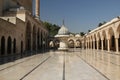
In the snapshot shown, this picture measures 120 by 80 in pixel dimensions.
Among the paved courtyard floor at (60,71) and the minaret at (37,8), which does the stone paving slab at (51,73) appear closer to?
the paved courtyard floor at (60,71)

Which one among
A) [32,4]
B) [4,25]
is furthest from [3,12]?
[32,4]

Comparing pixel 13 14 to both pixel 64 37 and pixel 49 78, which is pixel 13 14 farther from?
pixel 49 78

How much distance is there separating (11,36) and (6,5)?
9.12 m

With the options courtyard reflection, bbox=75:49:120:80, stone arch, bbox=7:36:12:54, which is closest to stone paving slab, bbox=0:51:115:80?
courtyard reflection, bbox=75:49:120:80

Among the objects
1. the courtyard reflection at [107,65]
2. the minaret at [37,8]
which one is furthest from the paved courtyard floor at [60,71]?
the minaret at [37,8]

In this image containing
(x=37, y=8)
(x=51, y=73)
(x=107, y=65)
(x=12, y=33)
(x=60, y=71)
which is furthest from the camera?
(x=37, y=8)

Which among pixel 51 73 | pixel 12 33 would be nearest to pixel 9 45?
pixel 12 33

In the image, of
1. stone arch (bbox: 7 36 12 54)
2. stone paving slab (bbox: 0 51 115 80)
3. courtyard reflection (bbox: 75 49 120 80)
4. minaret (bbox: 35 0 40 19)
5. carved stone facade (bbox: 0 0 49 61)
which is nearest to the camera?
stone paving slab (bbox: 0 51 115 80)

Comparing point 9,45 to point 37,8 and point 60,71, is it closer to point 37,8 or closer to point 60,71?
point 60,71

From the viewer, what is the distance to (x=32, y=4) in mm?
40000

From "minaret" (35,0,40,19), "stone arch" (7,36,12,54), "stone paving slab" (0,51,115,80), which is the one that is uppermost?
"minaret" (35,0,40,19)

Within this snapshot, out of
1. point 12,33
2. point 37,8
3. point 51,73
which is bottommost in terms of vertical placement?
point 51,73

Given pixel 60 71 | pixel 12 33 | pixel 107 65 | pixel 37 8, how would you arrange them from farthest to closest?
pixel 37 8, pixel 12 33, pixel 107 65, pixel 60 71

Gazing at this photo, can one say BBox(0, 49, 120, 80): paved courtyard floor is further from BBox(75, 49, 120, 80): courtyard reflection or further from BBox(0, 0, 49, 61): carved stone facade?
BBox(0, 0, 49, 61): carved stone facade
